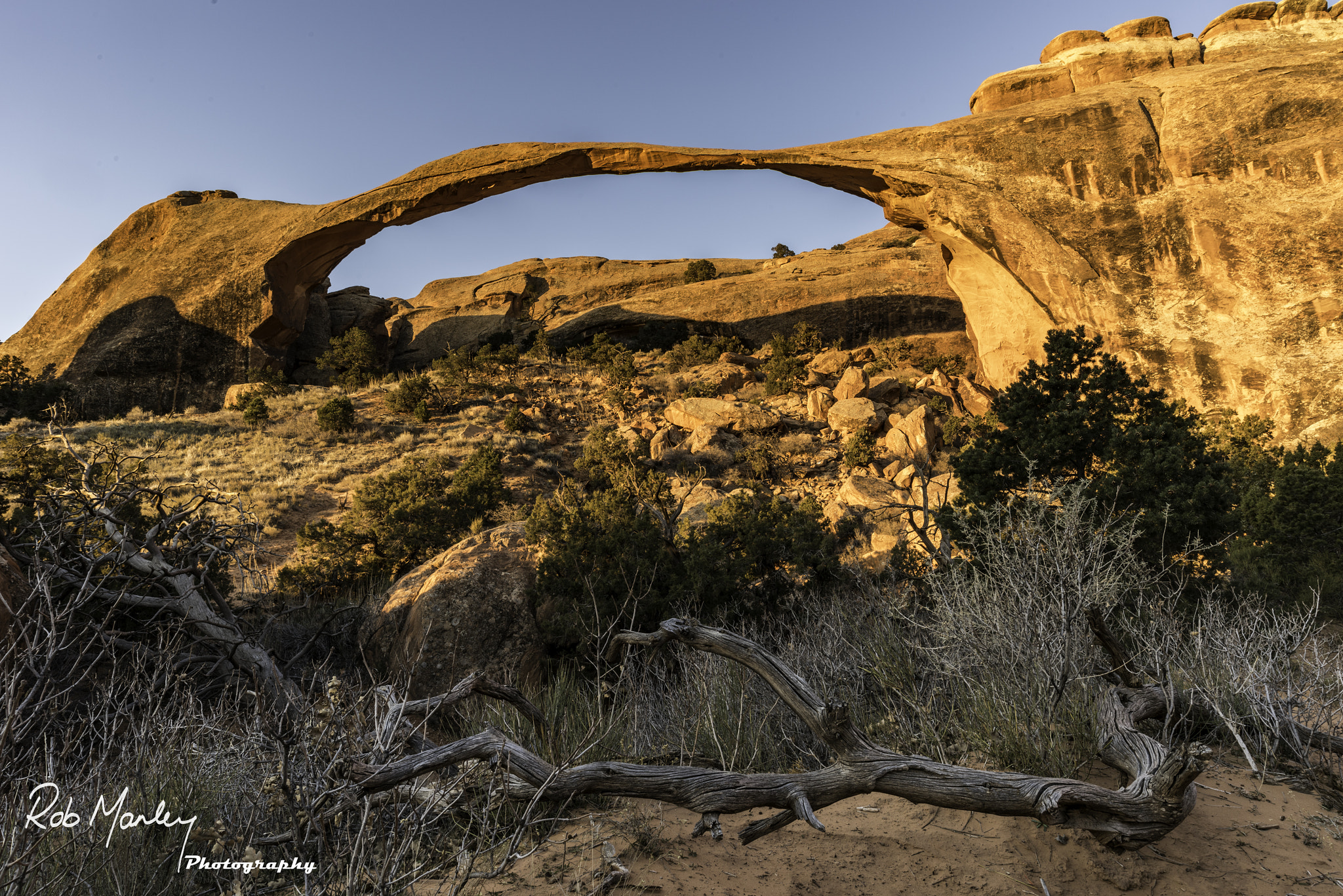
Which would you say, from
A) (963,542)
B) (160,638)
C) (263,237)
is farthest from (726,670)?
(263,237)

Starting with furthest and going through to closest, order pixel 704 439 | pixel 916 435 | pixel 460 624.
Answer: pixel 704 439
pixel 916 435
pixel 460 624

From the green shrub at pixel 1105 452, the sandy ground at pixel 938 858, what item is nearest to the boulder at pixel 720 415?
the green shrub at pixel 1105 452

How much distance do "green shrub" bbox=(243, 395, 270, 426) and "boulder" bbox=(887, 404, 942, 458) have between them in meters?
17.2

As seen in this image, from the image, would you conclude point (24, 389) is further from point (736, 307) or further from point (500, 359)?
point (736, 307)

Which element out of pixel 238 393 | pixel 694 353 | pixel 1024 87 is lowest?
pixel 694 353

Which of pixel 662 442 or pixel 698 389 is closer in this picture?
pixel 662 442

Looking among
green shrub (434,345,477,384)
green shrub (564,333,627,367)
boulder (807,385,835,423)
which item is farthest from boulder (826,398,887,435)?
green shrub (434,345,477,384)

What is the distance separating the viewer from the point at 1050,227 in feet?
54.0

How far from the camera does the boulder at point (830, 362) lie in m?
21.5

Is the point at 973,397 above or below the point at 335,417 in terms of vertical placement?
below

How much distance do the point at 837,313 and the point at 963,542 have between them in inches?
659

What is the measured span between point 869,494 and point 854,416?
13.3 feet

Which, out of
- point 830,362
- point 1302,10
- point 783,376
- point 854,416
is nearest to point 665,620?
point 854,416

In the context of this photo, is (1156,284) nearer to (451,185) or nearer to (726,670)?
(726,670)
